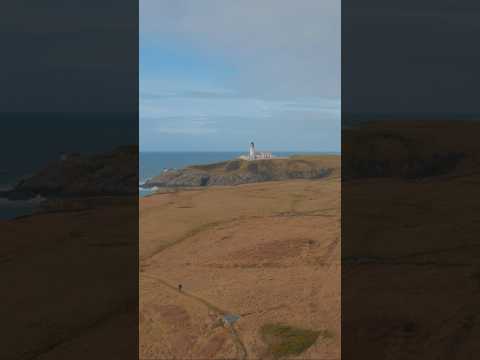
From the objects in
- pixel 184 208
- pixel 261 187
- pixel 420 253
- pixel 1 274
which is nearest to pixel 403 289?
pixel 420 253

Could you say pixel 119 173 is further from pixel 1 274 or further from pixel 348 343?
pixel 348 343

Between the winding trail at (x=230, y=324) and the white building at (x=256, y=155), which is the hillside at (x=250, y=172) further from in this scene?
the winding trail at (x=230, y=324)

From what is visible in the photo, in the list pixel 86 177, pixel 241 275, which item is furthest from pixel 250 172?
pixel 86 177

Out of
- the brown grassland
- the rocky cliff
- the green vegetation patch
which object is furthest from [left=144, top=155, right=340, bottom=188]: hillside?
the rocky cliff

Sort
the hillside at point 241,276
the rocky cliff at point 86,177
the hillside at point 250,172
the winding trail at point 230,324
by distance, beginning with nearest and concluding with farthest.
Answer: the rocky cliff at point 86,177 < the winding trail at point 230,324 < the hillside at point 241,276 < the hillside at point 250,172

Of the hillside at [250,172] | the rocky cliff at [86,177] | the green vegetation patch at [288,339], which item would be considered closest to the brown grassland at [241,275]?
the green vegetation patch at [288,339]

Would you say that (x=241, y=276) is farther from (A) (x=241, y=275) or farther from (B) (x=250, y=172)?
(B) (x=250, y=172)
